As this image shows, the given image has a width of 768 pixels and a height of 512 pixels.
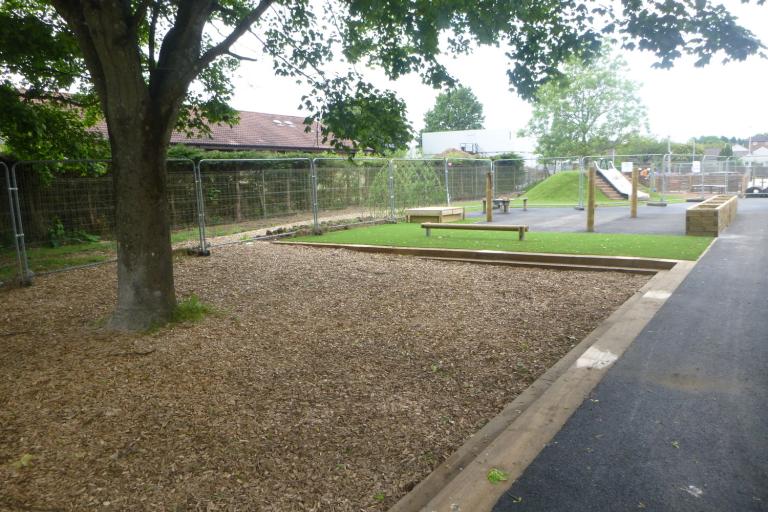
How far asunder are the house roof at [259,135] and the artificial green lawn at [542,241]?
9202 millimetres

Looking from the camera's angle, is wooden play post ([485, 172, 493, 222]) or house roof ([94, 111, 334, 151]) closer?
wooden play post ([485, 172, 493, 222])

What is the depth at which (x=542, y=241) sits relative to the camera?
1212cm

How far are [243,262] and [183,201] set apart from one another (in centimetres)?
535

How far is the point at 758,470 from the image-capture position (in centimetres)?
294

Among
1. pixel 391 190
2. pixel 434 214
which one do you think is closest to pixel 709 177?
pixel 391 190

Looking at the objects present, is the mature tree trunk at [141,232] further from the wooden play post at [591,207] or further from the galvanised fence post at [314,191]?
the wooden play post at [591,207]

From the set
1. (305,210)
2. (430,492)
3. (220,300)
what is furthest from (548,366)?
(305,210)

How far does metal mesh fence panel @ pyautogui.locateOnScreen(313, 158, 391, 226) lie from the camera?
18.8m

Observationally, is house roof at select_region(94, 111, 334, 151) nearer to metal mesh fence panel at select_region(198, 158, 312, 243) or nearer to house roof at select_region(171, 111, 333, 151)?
house roof at select_region(171, 111, 333, 151)

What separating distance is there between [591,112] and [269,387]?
5196cm

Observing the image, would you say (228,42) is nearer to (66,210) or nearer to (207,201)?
(66,210)

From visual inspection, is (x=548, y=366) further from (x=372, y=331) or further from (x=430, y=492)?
(x=430, y=492)

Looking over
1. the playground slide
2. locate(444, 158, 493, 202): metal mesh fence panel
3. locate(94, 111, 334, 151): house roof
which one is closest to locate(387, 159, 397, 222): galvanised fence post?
locate(94, 111, 334, 151): house roof

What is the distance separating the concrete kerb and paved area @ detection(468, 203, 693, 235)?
9576 mm
